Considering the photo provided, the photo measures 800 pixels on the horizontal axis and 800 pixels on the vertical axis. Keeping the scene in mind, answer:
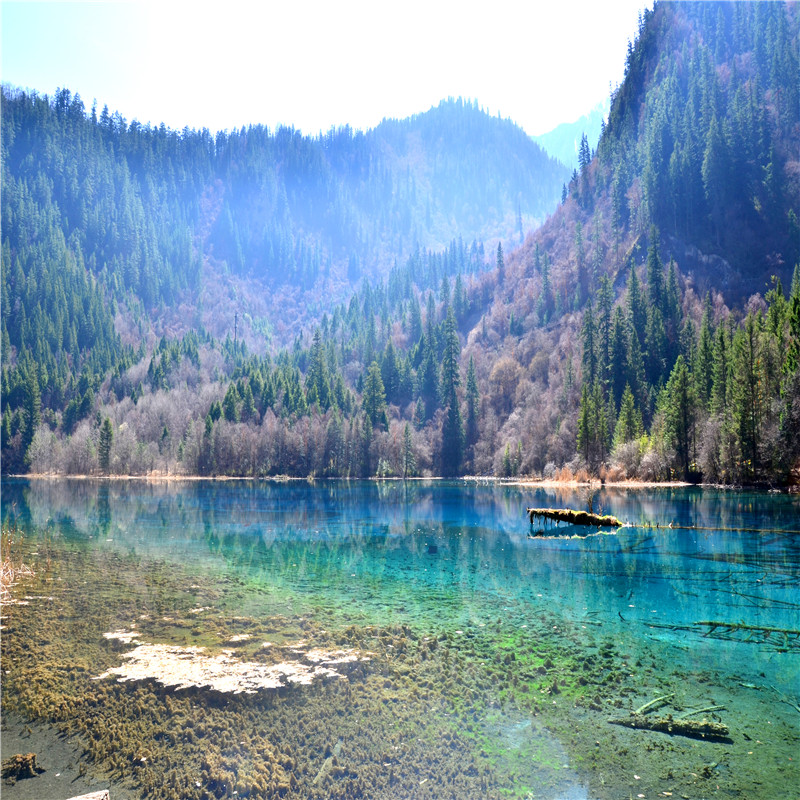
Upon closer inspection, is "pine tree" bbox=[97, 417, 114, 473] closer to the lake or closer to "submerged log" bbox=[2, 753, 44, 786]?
the lake

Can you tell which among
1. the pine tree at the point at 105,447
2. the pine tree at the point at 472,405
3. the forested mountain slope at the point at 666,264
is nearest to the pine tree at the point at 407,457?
the pine tree at the point at 472,405

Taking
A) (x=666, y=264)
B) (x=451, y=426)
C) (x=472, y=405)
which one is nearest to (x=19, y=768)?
(x=451, y=426)

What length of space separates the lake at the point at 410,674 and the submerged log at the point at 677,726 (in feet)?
0.16

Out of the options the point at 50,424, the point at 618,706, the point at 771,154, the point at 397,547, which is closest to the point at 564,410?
the point at 771,154

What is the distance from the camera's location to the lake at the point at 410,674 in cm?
1059

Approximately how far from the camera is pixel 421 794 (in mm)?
10031

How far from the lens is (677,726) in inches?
465

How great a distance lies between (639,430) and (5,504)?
3327 inches

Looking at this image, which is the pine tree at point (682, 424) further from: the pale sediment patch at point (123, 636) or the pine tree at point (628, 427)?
the pale sediment patch at point (123, 636)

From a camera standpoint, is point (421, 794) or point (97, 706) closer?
point (421, 794)

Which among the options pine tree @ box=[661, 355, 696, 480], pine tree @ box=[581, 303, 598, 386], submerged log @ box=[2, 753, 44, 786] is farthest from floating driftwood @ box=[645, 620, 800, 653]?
pine tree @ box=[581, 303, 598, 386]

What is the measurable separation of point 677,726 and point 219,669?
10.4 m

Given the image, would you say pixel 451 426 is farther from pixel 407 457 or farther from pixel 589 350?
pixel 589 350

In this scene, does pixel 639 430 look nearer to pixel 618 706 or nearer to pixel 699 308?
pixel 699 308
